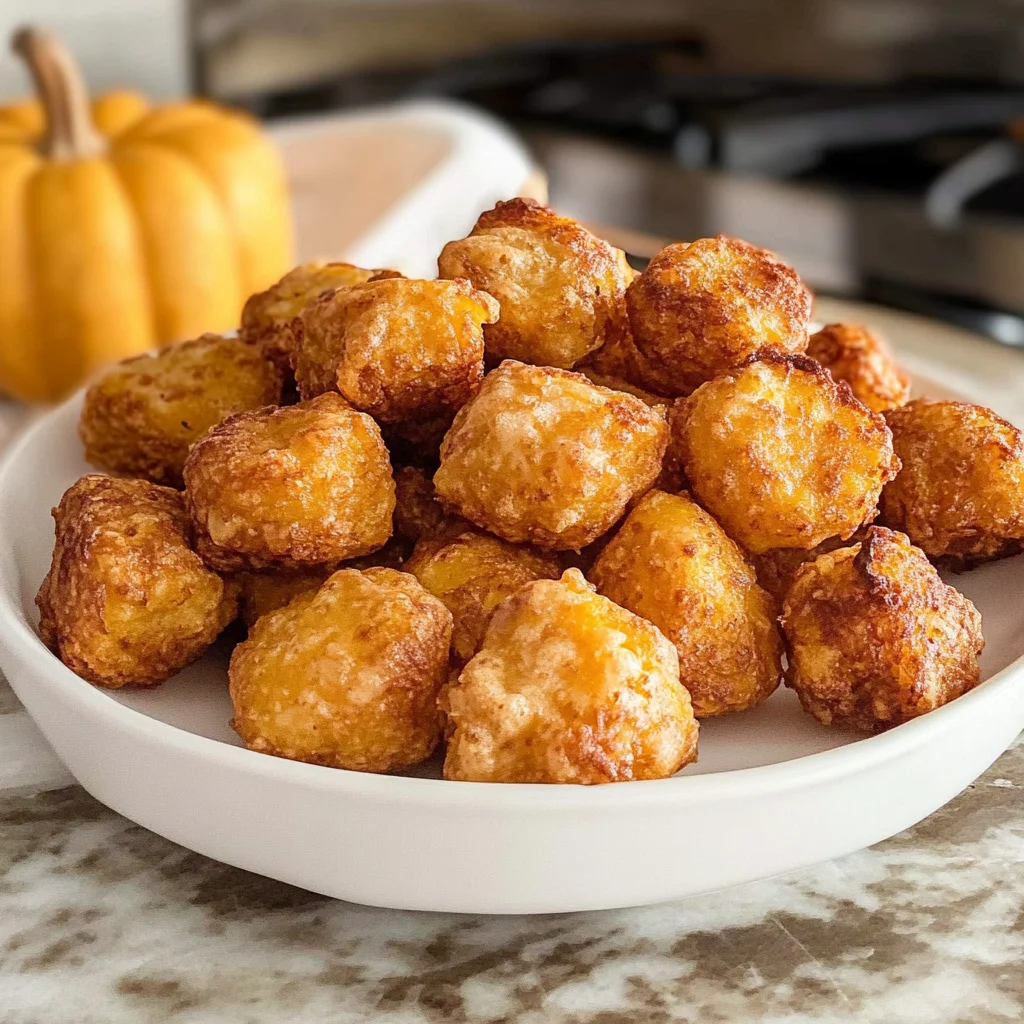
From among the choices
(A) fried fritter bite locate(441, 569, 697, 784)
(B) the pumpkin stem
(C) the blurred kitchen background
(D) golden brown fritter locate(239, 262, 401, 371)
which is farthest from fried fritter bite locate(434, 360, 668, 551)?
(C) the blurred kitchen background

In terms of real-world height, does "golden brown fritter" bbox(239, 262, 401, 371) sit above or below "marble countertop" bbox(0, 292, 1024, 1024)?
above

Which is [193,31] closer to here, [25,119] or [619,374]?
[25,119]

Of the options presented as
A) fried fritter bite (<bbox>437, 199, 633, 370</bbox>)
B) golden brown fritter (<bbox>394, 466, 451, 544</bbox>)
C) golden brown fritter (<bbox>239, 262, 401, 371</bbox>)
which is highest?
fried fritter bite (<bbox>437, 199, 633, 370</bbox>)

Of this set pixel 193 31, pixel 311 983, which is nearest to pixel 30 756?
pixel 311 983

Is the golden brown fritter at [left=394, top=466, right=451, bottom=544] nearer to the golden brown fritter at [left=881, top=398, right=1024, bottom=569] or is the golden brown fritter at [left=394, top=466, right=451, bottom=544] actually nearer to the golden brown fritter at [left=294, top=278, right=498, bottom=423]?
the golden brown fritter at [left=294, top=278, right=498, bottom=423]

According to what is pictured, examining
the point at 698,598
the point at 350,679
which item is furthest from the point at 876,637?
the point at 350,679

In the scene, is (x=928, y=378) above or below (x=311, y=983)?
above

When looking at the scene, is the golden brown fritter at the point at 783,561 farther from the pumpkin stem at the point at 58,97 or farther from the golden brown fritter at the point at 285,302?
the pumpkin stem at the point at 58,97
